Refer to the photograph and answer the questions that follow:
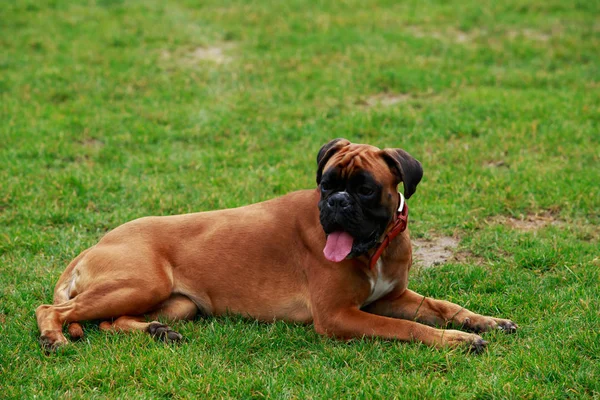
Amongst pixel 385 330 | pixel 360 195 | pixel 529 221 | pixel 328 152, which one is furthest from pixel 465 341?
pixel 529 221

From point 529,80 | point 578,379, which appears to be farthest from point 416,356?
point 529,80

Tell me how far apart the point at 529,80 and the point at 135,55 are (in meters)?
6.26

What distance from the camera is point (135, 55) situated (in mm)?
13359

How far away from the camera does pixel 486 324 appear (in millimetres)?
5668

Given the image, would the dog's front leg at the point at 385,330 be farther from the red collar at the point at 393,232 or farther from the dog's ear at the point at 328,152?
the dog's ear at the point at 328,152

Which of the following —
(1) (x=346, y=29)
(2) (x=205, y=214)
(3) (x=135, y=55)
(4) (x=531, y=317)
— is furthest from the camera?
(1) (x=346, y=29)

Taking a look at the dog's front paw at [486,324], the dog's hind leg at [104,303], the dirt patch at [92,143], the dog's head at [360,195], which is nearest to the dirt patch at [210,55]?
the dirt patch at [92,143]

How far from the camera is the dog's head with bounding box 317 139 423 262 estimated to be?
5449mm

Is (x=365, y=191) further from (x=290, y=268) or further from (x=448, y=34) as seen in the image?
(x=448, y=34)

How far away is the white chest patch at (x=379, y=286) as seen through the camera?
580 centimetres

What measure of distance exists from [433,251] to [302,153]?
9.80 feet

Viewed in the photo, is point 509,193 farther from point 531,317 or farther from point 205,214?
point 205,214

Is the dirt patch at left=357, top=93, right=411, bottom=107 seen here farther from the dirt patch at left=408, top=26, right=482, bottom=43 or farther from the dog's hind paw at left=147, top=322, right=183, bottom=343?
the dog's hind paw at left=147, top=322, right=183, bottom=343

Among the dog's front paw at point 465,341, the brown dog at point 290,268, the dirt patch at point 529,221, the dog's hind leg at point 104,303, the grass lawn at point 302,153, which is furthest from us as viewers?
the dirt patch at point 529,221
